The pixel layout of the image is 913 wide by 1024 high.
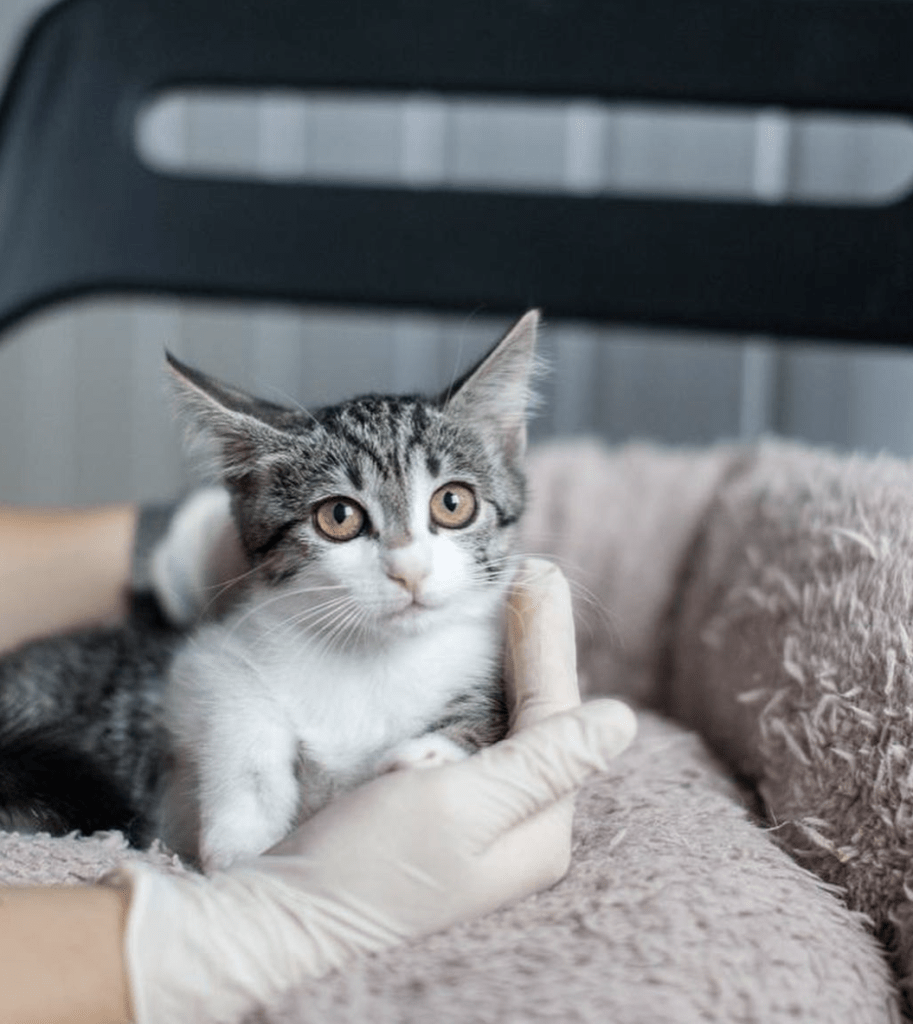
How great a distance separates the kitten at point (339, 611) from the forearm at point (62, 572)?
0.49 metres

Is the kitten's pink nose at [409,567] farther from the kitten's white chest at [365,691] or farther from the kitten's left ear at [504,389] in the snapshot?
the kitten's left ear at [504,389]

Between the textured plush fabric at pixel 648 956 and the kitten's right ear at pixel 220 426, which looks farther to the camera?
the kitten's right ear at pixel 220 426

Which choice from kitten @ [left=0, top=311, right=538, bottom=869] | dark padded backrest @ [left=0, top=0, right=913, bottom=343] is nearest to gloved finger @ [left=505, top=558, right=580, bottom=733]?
kitten @ [left=0, top=311, right=538, bottom=869]

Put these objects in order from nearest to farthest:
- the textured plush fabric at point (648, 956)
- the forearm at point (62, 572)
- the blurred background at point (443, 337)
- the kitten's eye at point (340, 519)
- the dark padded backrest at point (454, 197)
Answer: the textured plush fabric at point (648, 956) < the kitten's eye at point (340, 519) < the forearm at point (62, 572) < the dark padded backrest at point (454, 197) < the blurred background at point (443, 337)

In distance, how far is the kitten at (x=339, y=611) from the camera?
1.05 metres

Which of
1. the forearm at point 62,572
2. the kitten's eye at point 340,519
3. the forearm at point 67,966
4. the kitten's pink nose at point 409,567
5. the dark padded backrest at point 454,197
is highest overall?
the dark padded backrest at point 454,197

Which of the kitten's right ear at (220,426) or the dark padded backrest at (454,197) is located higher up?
the dark padded backrest at (454,197)

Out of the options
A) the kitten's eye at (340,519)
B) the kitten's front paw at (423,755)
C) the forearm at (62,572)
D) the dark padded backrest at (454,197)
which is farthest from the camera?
the dark padded backrest at (454,197)

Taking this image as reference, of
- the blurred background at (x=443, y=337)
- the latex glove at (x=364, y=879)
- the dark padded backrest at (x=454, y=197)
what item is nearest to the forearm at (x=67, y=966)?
the latex glove at (x=364, y=879)

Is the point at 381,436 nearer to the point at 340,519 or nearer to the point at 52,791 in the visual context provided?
the point at 340,519

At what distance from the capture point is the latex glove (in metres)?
0.85

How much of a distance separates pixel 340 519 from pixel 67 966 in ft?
1.37

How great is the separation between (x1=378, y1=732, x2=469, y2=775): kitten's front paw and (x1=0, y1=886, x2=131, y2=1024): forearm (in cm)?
22

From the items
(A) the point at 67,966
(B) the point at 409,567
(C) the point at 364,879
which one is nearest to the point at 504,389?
Result: (B) the point at 409,567
